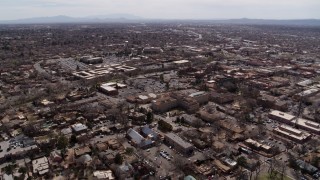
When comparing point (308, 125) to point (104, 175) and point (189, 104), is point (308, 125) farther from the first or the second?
point (104, 175)

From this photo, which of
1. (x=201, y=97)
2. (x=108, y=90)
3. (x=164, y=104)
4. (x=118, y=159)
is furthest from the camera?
(x=108, y=90)

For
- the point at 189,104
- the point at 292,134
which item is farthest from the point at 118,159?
the point at 292,134

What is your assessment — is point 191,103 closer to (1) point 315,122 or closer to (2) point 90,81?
(1) point 315,122

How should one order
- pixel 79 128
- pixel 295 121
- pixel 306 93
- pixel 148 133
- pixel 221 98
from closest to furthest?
pixel 148 133 < pixel 79 128 < pixel 295 121 < pixel 221 98 < pixel 306 93

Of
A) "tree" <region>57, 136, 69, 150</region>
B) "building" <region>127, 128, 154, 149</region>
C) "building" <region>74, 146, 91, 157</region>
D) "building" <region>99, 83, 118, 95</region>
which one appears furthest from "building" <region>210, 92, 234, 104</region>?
"tree" <region>57, 136, 69, 150</region>

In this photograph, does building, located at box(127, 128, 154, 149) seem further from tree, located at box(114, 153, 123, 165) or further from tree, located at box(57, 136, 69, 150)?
tree, located at box(57, 136, 69, 150)

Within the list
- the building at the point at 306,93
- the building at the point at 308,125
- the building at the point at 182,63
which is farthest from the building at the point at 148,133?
the building at the point at 182,63

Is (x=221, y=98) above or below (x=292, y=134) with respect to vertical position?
above

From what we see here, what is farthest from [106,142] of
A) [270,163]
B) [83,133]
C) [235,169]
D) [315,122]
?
[315,122]
